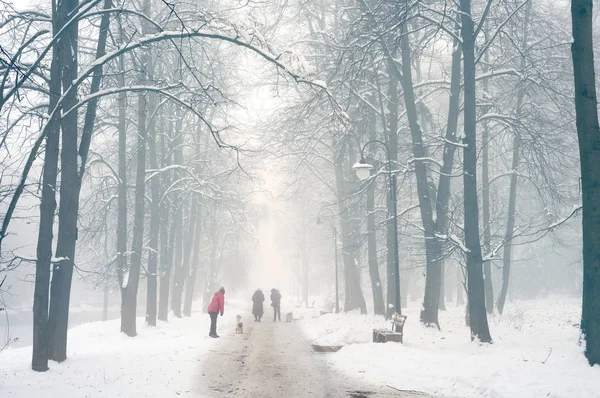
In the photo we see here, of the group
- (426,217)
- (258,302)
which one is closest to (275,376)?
(426,217)

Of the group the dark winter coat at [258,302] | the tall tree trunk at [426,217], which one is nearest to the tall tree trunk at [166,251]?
the dark winter coat at [258,302]

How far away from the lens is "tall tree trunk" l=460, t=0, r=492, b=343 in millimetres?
12504

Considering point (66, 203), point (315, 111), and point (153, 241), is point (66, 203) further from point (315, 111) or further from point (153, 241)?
point (315, 111)

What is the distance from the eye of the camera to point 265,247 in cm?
10112

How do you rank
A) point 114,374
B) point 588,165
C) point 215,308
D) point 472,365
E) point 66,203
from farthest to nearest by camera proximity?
point 215,308 → point 66,203 → point 472,365 → point 114,374 → point 588,165

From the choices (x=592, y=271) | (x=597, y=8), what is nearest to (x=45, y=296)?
(x=592, y=271)

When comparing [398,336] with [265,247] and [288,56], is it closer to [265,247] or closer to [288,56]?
[288,56]

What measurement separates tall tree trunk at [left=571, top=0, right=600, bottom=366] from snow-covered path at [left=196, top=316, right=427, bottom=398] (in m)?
3.44

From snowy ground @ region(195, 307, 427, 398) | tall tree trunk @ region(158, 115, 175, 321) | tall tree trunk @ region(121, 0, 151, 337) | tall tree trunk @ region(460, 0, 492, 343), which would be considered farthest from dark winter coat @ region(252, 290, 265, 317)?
tall tree trunk @ region(460, 0, 492, 343)

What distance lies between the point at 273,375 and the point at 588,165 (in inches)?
282

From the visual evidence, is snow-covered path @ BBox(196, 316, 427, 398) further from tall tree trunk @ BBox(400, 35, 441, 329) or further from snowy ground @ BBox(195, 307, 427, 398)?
tall tree trunk @ BBox(400, 35, 441, 329)

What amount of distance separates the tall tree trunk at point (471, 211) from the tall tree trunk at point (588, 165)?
3.50 metres

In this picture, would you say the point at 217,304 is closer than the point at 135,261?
Yes

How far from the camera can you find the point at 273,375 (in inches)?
396
